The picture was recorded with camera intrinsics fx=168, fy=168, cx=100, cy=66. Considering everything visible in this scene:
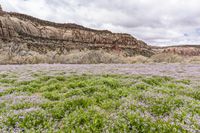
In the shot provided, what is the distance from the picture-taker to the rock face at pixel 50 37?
90.9m

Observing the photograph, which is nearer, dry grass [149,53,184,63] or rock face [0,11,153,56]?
dry grass [149,53,184,63]

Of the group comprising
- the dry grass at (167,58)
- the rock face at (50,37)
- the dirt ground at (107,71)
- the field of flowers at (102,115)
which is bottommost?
the dry grass at (167,58)

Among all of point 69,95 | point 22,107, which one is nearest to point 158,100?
point 69,95

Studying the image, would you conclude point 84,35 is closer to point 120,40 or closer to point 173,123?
point 120,40

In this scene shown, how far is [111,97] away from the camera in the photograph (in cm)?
810

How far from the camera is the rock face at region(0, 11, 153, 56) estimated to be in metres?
90.9

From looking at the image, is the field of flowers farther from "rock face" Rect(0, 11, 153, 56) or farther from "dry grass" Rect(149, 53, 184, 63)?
"rock face" Rect(0, 11, 153, 56)

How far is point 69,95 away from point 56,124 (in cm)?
304

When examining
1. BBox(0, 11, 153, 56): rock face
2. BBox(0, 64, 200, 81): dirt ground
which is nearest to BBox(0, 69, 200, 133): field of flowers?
BBox(0, 64, 200, 81): dirt ground

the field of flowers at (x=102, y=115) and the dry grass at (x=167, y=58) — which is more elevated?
the field of flowers at (x=102, y=115)

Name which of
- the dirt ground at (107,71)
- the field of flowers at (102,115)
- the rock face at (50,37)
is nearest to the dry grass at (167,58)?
the dirt ground at (107,71)

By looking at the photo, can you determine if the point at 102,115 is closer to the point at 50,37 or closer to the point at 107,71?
the point at 107,71

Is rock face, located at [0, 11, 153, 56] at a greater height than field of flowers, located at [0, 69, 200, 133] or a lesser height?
greater

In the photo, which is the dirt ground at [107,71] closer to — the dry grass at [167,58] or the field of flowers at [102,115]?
the field of flowers at [102,115]
